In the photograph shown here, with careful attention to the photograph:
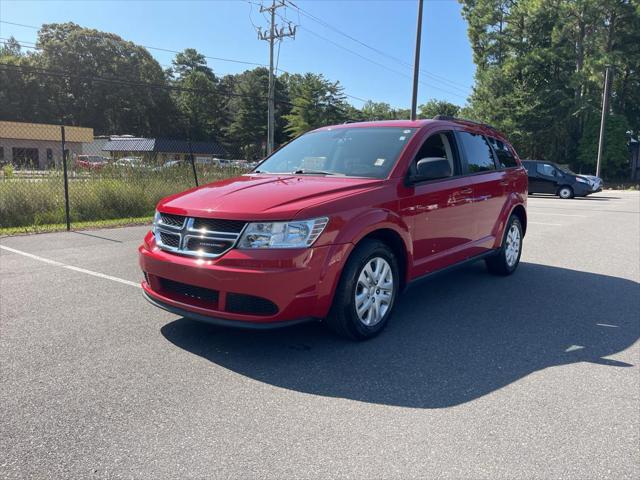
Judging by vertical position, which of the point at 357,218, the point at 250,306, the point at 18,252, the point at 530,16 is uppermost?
the point at 530,16

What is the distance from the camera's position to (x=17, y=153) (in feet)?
39.8

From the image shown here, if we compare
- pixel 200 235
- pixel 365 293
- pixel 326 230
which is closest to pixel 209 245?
pixel 200 235

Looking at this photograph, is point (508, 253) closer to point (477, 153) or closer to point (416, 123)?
point (477, 153)

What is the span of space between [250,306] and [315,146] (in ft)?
7.67

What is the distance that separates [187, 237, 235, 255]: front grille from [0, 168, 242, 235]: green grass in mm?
7650

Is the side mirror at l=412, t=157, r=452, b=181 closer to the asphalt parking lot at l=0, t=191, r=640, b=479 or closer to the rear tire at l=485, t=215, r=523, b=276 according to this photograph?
the asphalt parking lot at l=0, t=191, r=640, b=479

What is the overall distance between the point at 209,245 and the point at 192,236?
183mm

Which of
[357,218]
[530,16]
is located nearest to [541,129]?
[530,16]

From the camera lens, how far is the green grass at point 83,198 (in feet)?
35.3

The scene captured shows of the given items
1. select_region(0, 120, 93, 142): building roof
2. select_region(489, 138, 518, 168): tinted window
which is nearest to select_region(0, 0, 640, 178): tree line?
select_region(0, 120, 93, 142): building roof

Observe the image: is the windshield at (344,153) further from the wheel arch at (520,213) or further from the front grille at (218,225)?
the wheel arch at (520,213)

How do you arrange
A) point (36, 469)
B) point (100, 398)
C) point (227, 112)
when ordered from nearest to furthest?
1. point (36, 469)
2. point (100, 398)
3. point (227, 112)

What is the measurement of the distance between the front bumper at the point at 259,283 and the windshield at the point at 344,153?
1.16 meters

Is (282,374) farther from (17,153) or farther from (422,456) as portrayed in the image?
(17,153)
